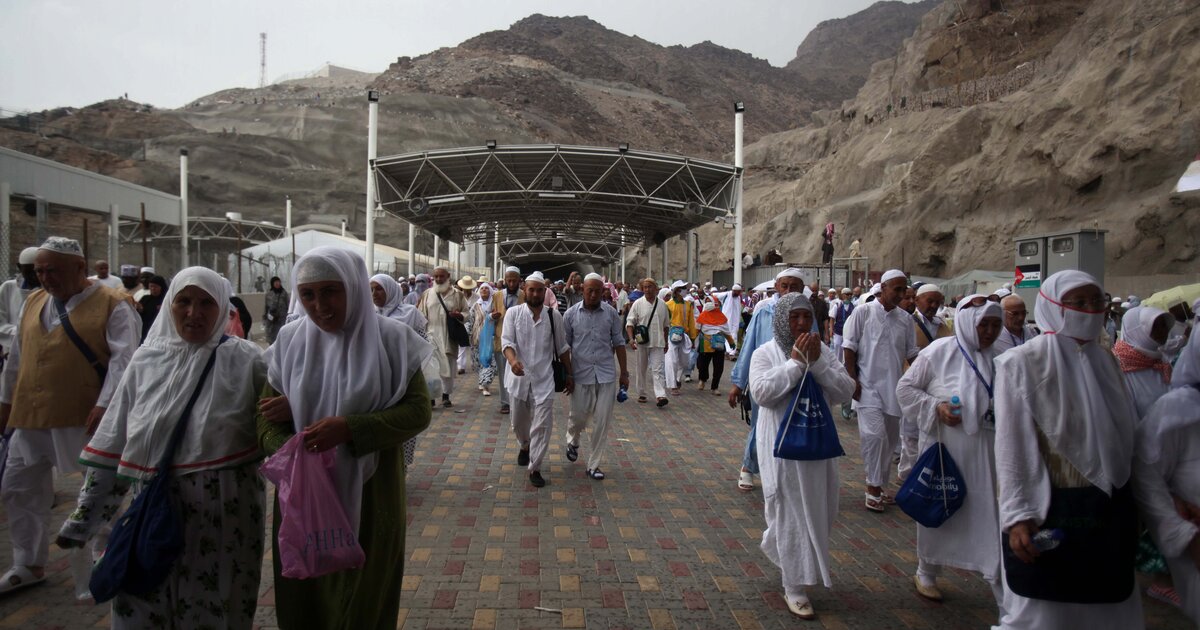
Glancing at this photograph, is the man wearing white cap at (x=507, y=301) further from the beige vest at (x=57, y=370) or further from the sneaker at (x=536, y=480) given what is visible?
the beige vest at (x=57, y=370)

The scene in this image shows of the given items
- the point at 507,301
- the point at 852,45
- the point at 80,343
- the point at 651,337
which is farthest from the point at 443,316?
the point at 852,45

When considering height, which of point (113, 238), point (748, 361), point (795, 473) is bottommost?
point (795, 473)

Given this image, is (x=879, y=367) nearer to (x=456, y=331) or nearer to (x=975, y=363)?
(x=975, y=363)

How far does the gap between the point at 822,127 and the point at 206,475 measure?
61.2 meters

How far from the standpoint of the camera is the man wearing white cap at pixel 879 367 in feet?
18.0

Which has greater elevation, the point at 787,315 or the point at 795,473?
the point at 787,315

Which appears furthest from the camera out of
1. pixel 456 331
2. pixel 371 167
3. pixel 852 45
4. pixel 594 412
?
pixel 852 45

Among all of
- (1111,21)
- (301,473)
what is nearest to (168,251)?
(301,473)

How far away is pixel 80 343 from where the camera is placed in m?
3.82

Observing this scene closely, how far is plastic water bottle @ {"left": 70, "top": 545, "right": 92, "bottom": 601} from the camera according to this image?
3.67m

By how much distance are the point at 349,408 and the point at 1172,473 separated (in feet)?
9.85

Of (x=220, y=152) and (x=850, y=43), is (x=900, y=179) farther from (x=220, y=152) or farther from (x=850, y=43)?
(x=850, y=43)

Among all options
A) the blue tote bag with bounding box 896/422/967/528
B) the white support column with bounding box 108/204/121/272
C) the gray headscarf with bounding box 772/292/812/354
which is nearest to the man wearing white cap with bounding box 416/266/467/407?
the gray headscarf with bounding box 772/292/812/354

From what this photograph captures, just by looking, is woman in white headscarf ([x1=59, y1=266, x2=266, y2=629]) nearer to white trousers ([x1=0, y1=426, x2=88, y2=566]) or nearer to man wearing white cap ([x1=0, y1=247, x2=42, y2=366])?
white trousers ([x1=0, y1=426, x2=88, y2=566])
